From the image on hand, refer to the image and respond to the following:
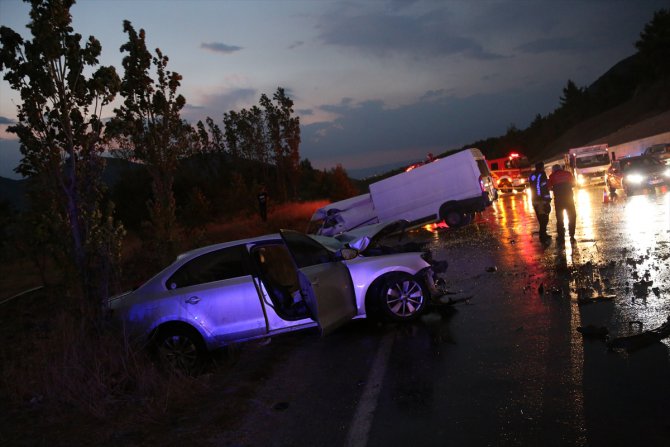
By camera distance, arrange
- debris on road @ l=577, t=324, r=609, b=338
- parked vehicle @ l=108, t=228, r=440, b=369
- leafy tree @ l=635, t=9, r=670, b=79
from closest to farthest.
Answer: debris on road @ l=577, t=324, r=609, b=338, parked vehicle @ l=108, t=228, r=440, b=369, leafy tree @ l=635, t=9, r=670, b=79

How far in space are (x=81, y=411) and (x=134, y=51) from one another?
44.0 feet

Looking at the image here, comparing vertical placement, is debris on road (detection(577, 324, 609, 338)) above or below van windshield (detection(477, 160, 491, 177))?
below

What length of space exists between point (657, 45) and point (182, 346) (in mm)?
83837

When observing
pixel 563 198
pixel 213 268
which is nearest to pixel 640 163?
pixel 563 198

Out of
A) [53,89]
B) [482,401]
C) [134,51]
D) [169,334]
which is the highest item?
[134,51]

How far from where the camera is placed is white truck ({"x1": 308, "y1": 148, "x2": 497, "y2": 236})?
19.6m

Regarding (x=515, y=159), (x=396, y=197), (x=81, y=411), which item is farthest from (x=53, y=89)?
(x=515, y=159)

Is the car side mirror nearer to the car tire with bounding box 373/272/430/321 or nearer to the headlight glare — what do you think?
the car tire with bounding box 373/272/430/321

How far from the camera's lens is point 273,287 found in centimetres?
754

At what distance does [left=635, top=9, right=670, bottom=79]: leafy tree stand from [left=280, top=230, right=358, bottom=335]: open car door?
79.6 meters

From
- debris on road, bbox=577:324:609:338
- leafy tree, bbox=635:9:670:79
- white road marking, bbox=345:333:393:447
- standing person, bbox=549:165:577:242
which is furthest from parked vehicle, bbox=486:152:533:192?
leafy tree, bbox=635:9:670:79

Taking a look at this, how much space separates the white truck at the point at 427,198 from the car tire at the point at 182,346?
1296cm

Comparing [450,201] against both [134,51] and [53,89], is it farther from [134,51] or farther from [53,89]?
[53,89]

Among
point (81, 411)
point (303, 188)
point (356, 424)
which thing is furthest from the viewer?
point (303, 188)
